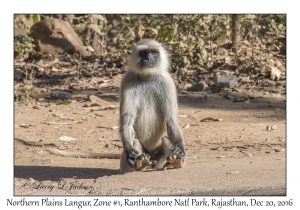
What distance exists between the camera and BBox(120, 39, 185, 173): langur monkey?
7.60 meters

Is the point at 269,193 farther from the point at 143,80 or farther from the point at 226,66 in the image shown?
the point at 226,66

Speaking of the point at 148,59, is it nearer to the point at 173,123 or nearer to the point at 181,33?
the point at 173,123

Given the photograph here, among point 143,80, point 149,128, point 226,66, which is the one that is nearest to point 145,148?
point 149,128

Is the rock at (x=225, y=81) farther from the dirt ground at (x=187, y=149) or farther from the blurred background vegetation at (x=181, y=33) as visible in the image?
the blurred background vegetation at (x=181, y=33)

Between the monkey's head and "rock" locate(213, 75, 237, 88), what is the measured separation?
14.7 ft

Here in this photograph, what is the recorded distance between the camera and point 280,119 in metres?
10.6

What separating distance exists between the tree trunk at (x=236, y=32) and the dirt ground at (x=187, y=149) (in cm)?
188

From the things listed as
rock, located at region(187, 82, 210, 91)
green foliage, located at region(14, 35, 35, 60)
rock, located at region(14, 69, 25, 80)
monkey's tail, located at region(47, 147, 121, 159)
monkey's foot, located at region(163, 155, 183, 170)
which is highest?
green foliage, located at region(14, 35, 35, 60)

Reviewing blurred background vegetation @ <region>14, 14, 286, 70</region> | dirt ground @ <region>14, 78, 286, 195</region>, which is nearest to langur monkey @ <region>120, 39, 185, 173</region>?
dirt ground @ <region>14, 78, 286, 195</region>

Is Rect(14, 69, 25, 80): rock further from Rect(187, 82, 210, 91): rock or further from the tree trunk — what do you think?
the tree trunk

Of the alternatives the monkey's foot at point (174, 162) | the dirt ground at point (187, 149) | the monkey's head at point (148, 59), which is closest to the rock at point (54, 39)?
the dirt ground at point (187, 149)

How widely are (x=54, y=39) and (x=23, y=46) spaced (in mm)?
886

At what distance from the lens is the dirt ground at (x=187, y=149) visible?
642 cm
